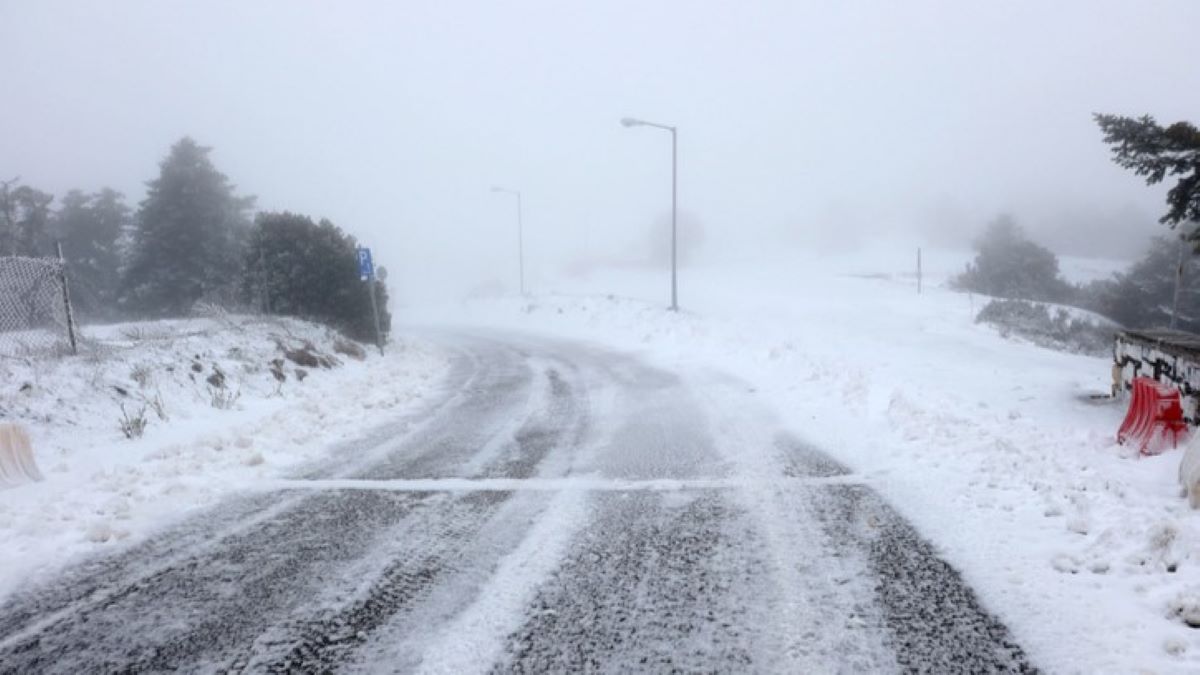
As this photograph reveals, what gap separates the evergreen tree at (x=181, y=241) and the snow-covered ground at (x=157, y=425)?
21678 millimetres

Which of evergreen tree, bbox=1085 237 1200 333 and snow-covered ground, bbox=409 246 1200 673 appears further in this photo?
evergreen tree, bbox=1085 237 1200 333

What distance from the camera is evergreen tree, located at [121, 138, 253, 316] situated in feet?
104

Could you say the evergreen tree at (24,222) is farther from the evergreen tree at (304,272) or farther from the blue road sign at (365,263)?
the blue road sign at (365,263)

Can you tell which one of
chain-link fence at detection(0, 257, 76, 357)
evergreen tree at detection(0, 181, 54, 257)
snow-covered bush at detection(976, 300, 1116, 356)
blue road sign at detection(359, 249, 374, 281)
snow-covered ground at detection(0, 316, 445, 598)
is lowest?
snow-covered bush at detection(976, 300, 1116, 356)

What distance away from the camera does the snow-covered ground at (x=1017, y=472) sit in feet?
10.5

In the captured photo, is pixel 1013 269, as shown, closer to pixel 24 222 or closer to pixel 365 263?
pixel 365 263

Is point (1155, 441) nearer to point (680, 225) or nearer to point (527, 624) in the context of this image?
point (527, 624)

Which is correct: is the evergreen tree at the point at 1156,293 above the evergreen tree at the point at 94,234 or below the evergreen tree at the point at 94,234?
below

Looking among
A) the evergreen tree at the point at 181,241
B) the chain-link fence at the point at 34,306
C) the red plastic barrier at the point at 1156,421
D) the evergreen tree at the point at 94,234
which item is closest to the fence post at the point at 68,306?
the chain-link fence at the point at 34,306

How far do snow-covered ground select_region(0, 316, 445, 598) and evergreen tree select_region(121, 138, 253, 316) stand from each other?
2168cm

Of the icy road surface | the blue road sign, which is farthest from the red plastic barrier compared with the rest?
the blue road sign

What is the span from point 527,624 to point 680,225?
89031 millimetres

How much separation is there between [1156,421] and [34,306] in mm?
14829

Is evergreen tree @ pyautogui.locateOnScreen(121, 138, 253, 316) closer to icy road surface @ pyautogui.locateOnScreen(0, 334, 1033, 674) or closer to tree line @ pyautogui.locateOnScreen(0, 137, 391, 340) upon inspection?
tree line @ pyautogui.locateOnScreen(0, 137, 391, 340)
